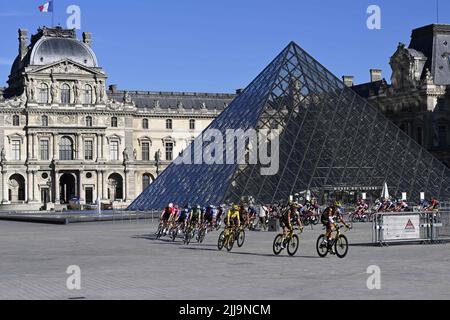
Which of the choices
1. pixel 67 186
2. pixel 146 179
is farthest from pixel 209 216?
pixel 146 179

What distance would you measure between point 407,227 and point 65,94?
→ 67590 mm

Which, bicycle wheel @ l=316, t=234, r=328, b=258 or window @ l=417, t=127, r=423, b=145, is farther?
window @ l=417, t=127, r=423, b=145

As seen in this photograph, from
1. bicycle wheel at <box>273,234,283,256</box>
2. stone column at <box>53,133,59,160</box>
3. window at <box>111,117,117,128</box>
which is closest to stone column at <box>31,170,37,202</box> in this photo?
stone column at <box>53,133,59,160</box>

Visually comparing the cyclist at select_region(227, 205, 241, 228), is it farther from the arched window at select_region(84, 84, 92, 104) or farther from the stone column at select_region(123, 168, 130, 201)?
the arched window at select_region(84, 84, 92, 104)

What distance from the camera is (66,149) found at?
90375 mm

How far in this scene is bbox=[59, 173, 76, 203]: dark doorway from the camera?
298ft

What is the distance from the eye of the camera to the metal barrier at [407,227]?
2541 centimetres

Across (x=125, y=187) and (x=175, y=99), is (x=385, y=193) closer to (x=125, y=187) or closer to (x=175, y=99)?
(x=125, y=187)

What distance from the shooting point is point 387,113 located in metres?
79.8

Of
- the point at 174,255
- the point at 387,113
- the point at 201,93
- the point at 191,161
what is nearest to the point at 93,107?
the point at 201,93

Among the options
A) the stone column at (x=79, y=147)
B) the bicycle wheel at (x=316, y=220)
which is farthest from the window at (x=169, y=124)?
the bicycle wheel at (x=316, y=220)

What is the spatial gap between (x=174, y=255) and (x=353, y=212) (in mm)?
20231

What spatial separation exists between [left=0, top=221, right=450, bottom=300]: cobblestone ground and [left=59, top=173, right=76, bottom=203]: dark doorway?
6393 centimetres
